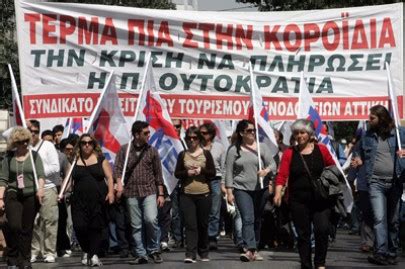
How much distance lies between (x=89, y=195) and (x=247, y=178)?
6.42 ft

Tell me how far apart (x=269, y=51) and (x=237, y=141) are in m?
1.28

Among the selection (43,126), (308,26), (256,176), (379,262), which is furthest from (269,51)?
(43,126)

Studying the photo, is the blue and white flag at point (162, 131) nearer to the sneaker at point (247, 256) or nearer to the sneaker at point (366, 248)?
the sneaker at point (247, 256)

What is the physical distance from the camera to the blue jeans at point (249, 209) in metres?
16.0

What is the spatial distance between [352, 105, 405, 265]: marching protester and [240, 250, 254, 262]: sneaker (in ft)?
5.18

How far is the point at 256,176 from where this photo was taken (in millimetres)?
16141

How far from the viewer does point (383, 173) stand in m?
15.2

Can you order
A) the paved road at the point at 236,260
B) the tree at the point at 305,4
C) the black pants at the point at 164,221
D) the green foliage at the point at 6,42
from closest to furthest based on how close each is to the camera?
1. the paved road at the point at 236,260
2. the black pants at the point at 164,221
3. the green foliage at the point at 6,42
4. the tree at the point at 305,4

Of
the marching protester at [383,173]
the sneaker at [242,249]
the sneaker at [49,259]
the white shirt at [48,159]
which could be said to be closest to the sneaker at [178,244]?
the sneaker at [242,249]

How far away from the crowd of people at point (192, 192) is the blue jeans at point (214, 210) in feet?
1.17

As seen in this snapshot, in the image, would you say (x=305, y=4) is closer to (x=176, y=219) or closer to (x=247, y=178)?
(x=176, y=219)

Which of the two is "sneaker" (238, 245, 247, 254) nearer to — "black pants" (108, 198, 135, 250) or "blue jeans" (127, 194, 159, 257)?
"blue jeans" (127, 194, 159, 257)

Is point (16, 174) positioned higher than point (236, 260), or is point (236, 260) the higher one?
point (16, 174)

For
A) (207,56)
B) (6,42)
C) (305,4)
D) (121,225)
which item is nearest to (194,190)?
(121,225)
